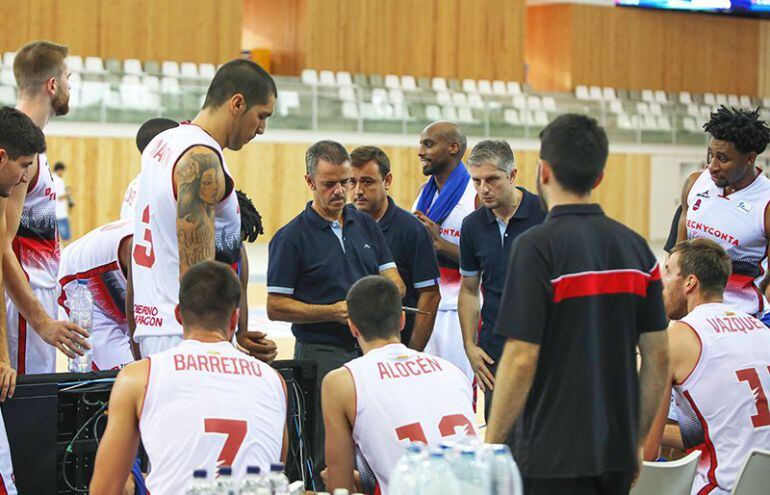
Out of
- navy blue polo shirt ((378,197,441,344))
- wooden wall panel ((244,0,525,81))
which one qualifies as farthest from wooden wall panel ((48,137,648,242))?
navy blue polo shirt ((378,197,441,344))

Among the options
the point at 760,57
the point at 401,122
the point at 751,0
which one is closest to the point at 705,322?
the point at 401,122

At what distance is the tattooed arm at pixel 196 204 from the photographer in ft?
13.4

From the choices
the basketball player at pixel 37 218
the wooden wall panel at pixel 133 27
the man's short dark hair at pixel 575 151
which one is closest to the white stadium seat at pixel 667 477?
the man's short dark hair at pixel 575 151

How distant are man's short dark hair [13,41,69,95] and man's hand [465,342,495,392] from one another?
2488mm

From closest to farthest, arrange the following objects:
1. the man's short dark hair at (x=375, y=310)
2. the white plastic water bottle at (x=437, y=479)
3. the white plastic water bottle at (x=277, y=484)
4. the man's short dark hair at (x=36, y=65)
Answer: the white plastic water bottle at (x=437, y=479) < the white plastic water bottle at (x=277, y=484) < the man's short dark hair at (x=375, y=310) < the man's short dark hair at (x=36, y=65)

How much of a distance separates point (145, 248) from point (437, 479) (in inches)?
84.9

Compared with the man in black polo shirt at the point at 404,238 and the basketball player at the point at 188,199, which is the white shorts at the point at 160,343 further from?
the man in black polo shirt at the point at 404,238

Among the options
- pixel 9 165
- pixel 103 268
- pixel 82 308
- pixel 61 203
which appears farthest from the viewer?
pixel 61 203

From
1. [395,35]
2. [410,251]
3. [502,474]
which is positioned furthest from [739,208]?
[395,35]

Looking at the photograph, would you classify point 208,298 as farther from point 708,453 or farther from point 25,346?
point 708,453

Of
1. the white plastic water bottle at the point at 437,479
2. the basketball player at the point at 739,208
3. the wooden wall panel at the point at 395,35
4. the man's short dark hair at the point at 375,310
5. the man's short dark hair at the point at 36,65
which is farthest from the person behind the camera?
the wooden wall panel at the point at 395,35

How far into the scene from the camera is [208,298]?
3568mm

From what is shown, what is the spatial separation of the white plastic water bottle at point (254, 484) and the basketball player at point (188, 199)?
152 centimetres

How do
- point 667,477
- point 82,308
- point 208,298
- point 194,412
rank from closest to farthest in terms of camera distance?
point 194,412
point 208,298
point 667,477
point 82,308
